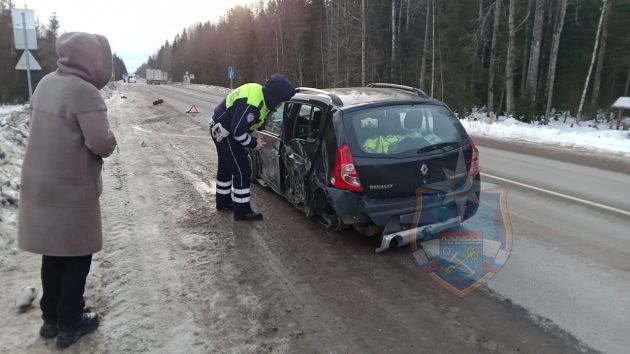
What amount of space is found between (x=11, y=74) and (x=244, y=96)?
41073mm

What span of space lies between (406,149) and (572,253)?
2056 millimetres

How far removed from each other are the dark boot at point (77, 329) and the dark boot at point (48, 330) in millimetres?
131

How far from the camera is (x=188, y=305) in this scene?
3660 millimetres

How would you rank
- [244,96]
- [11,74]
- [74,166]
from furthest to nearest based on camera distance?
[11,74] → [244,96] → [74,166]

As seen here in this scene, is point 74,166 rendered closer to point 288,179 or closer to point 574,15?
point 288,179

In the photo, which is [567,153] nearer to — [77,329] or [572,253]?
[572,253]

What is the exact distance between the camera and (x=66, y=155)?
9.55 feet

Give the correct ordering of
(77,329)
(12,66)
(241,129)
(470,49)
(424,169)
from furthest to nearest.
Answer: (12,66) < (470,49) < (241,129) < (424,169) < (77,329)

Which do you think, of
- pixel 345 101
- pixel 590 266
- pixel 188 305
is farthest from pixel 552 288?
pixel 188 305

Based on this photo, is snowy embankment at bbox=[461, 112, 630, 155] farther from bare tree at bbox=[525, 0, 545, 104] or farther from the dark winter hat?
the dark winter hat

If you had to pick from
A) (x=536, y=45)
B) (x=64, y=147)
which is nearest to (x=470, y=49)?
(x=536, y=45)

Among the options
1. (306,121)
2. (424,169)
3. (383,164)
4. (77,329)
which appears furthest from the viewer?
(306,121)

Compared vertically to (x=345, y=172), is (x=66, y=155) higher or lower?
higher

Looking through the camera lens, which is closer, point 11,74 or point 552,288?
point 552,288
